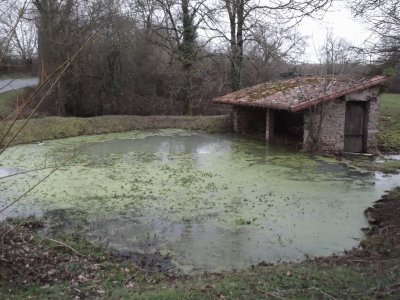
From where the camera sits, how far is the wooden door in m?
15.0

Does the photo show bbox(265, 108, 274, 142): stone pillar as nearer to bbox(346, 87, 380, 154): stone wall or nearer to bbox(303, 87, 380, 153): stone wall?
bbox(303, 87, 380, 153): stone wall

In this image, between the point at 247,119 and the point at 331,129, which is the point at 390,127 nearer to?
the point at 331,129

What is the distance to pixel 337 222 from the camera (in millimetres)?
7891

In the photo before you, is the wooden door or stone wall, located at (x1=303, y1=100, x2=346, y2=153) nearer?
stone wall, located at (x1=303, y1=100, x2=346, y2=153)

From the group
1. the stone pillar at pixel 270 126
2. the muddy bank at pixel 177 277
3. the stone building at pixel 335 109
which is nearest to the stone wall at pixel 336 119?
the stone building at pixel 335 109

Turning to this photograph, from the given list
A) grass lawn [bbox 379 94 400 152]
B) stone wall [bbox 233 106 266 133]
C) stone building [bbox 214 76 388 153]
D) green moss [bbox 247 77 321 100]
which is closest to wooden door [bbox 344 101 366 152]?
stone building [bbox 214 76 388 153]

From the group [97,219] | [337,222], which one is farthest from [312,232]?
[97,219]

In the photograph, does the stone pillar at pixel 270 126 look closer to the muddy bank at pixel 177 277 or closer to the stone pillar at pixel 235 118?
the stone pillar at pixel 235 118

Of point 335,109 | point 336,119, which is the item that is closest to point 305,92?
point 335,109

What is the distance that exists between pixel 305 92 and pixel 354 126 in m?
2.01

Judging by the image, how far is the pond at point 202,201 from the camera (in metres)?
6.76

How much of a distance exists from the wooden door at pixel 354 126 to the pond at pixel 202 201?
2.16m

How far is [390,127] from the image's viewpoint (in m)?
18.0

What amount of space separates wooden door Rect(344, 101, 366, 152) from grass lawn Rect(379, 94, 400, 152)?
1.40 meters
